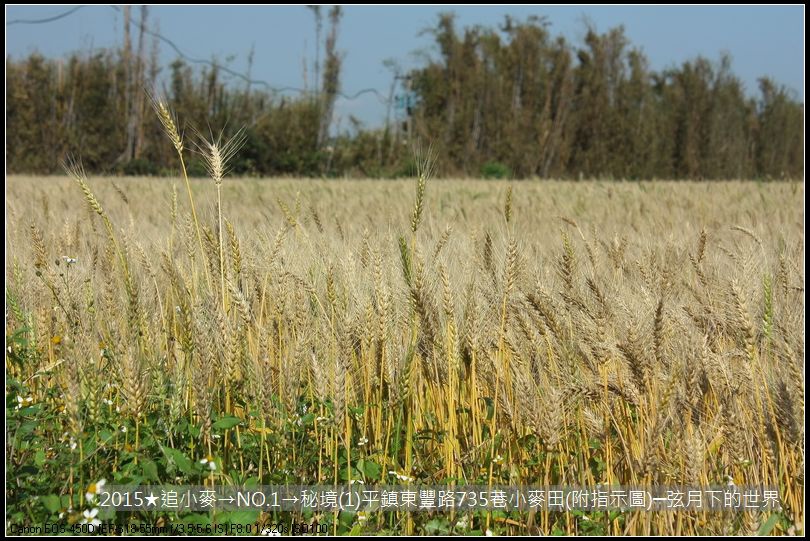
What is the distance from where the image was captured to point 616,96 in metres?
17.7

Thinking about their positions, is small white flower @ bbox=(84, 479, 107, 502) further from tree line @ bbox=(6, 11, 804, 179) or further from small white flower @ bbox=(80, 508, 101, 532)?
tree line @ bbox=(6, 11, 804, 179)

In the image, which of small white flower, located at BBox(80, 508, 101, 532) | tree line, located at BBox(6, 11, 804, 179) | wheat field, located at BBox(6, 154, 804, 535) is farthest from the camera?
tree line, located at BBox(6, 11, 804, 179)

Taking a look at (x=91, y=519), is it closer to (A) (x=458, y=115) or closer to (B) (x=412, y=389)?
(B) (x=412, y=389)

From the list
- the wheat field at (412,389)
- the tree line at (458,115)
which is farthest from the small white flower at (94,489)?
the tree line at (458,115)

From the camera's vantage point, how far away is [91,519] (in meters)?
1.43

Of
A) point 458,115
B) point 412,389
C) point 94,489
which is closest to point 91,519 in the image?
point 94,489

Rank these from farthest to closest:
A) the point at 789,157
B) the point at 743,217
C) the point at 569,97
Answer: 1. the point at 789,157
2. the point at 569,97
3. the point at 743,217

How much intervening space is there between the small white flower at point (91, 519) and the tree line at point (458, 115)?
14.8 m

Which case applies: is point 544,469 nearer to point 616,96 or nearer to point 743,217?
point 743,217

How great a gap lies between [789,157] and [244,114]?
1410cm

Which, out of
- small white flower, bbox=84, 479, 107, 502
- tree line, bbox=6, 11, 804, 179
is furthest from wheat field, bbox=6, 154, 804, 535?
tree line, bbox=6, 11, 804, 179

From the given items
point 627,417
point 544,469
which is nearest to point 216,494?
point 544,469

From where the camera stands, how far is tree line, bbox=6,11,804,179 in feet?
54.0

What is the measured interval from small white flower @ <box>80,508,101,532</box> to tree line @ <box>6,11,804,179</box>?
48.5ft
